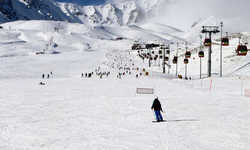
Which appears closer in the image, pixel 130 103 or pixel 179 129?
pixel 179 129

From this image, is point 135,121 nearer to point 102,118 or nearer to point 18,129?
point 102,118

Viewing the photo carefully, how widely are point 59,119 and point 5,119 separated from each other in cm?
287

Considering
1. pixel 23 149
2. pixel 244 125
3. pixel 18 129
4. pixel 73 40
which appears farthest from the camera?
pixel 73 40

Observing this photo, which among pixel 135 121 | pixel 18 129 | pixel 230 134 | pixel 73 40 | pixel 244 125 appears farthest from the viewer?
pixel 73 40

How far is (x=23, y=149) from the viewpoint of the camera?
28.0 ft

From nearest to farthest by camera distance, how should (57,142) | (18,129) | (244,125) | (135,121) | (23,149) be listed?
(23,149)
(57,142)
(18,129)
(244,125)
(135,121)

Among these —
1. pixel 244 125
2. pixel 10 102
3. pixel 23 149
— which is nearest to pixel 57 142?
pixel 23 149

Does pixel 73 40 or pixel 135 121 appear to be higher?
pixel 73 40

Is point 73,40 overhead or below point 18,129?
overhead

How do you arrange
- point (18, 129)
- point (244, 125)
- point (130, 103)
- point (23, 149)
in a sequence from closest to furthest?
point (23, 149) < point (18, 129) < point (244, 125) < point (130, 103)

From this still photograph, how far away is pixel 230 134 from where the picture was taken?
34.1ft

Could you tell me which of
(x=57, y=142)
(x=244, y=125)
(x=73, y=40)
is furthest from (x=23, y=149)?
(x=73, y=40)

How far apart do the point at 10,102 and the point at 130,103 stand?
912 centimetres

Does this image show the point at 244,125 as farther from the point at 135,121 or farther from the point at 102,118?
the point at 102,118
